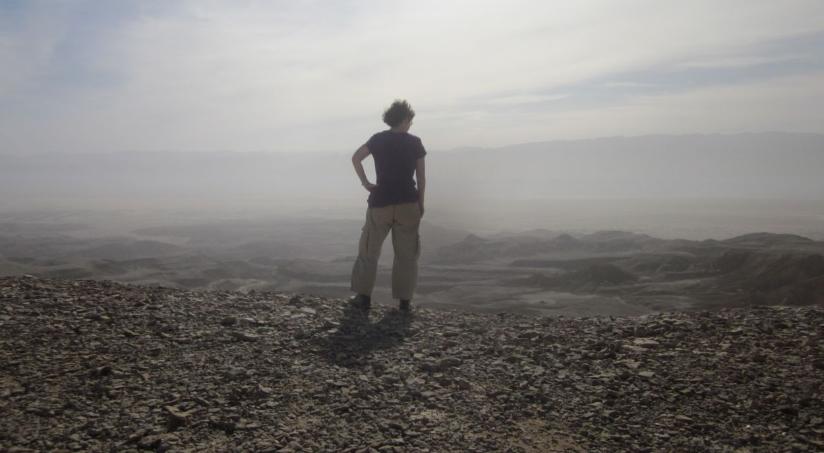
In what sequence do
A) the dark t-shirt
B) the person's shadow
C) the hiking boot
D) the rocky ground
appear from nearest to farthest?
the rocky ground
the person's shadow
the dark t-shirt
the hiking boot

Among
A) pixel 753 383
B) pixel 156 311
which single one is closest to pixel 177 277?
pixel 156 311

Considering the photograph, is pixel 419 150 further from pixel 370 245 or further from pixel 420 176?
pixel 370 245

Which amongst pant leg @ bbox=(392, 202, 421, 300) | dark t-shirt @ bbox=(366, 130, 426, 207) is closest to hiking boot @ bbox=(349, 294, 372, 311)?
pant leg @ bbox=(392, 202, 421, 300)

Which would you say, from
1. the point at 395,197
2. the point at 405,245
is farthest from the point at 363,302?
the point at 395,197

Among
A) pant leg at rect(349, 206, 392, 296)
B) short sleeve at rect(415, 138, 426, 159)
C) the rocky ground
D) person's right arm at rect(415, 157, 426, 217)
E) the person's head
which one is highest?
the person's head

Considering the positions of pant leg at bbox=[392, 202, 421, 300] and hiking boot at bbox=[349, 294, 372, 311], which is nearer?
pant leg at bbox=[392, 202, 421, 300]

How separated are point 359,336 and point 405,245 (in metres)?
1.09

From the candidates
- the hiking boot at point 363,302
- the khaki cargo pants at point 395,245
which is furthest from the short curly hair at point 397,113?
the hiking boot at point 363,302

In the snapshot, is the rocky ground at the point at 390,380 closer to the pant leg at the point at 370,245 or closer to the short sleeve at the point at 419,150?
the pant leg at the point at 370,245

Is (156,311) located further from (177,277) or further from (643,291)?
(177,277)

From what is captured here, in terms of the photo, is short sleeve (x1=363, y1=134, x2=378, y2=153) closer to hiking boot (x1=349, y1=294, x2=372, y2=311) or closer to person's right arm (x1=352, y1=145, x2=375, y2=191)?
person's right arm (x1=352, y1=145, x2=375, y2=191)

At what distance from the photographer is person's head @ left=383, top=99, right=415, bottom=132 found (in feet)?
17.3

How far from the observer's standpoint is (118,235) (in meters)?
89.8

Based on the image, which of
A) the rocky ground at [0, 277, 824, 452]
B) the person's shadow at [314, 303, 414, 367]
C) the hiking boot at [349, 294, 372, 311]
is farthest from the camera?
the hiking boot at [349, 294, 372, 311]
